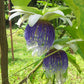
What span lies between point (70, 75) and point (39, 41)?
5.12 ft

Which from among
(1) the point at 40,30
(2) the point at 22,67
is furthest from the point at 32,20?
(2) the point at 22,67

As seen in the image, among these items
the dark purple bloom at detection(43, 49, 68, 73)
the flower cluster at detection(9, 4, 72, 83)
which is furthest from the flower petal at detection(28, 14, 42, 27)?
the dark purple bloom at detection(43, 49, 68, 73)

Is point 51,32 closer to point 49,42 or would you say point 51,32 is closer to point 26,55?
point 49,42

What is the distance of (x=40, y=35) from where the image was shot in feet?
1.17

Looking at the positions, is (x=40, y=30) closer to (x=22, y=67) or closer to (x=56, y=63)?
(x=56, y=63)

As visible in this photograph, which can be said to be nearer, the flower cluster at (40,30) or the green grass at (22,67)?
the flower cluster at (40,30)

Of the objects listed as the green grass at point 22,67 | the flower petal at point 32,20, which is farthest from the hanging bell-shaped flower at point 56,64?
A: the green grass at point 22,67

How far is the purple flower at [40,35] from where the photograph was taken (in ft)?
1.17

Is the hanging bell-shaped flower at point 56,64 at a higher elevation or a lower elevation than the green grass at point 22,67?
higher

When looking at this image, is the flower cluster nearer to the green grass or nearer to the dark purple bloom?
the dark purple bloom

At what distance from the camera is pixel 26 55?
2516mm

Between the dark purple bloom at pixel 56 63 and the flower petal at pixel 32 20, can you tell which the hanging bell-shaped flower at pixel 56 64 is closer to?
the dark purple bloom at pixel 56 63

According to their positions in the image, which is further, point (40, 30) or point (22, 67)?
point (22, 67)

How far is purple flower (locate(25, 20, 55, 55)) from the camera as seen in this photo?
358 mm
